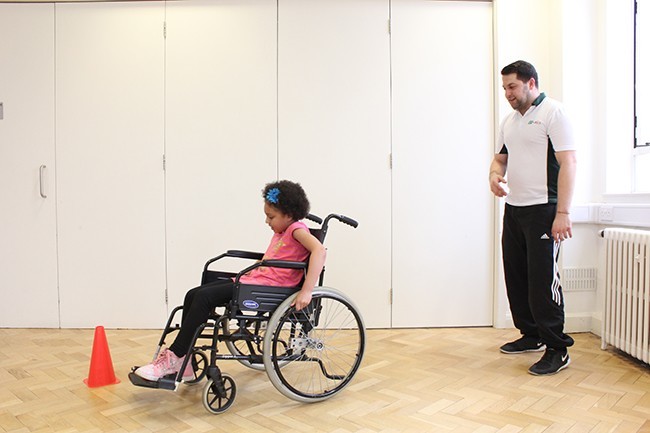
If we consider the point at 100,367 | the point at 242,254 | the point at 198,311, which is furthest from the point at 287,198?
the point at 100,367

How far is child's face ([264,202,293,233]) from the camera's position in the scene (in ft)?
7.35

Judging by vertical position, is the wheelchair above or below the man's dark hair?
below

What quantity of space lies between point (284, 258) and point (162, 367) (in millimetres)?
612

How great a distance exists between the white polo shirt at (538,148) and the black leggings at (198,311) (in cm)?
145

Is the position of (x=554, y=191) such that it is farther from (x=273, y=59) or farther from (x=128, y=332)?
(x=128, y=332)

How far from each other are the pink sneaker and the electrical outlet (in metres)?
2.41

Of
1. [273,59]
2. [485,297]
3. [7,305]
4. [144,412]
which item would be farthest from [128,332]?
[485,297]

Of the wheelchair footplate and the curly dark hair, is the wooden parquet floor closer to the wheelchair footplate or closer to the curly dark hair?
the wheelchair footplate

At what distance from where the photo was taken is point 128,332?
336 cm

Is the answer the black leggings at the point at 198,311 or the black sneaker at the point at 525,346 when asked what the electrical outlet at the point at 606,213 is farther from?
the black leggings at the point at 198,311

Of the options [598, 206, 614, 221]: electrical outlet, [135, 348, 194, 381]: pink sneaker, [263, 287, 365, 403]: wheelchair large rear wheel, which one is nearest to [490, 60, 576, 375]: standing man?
[598, 206, 614, 221]: electrical outlet

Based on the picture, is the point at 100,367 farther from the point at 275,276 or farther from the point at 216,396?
the point at 275,276

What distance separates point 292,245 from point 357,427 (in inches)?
28.7

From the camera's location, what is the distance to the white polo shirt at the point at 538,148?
2.47m
